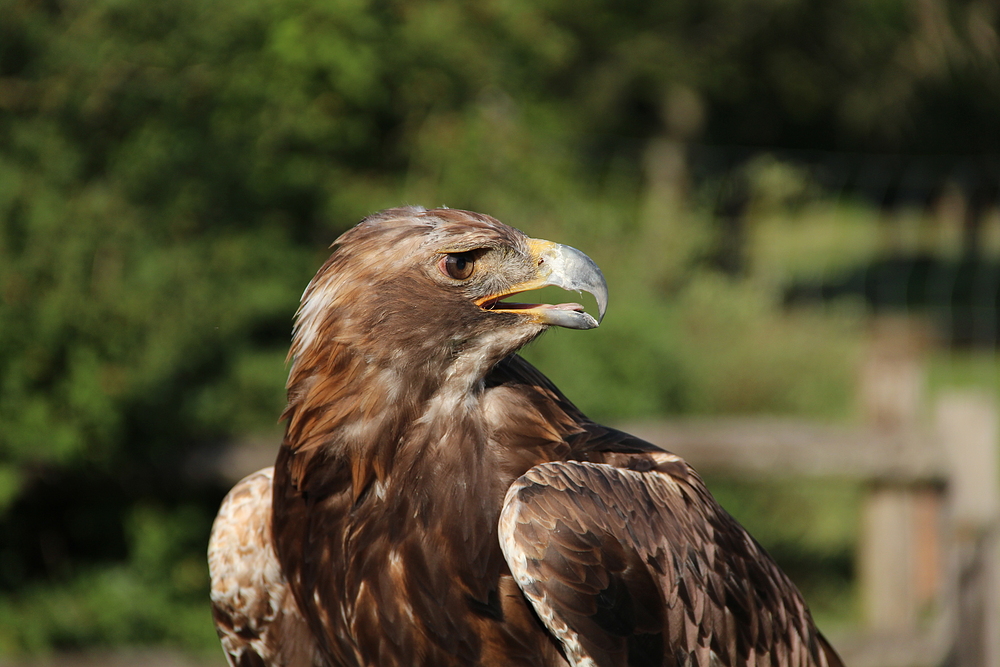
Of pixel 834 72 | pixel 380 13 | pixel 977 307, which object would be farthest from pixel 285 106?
pixel 834 72

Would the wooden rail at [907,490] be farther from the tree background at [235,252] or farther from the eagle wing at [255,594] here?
the eagle wing at [255,594]

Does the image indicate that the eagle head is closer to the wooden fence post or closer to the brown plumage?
→ the brown plumage

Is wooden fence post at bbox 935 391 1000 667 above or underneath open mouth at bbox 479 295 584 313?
underneath

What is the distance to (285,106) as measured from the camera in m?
6.81

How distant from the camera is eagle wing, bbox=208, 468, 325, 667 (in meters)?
2.96

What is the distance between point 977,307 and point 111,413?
15089 mm

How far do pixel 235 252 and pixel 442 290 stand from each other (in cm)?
356

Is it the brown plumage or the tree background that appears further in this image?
the tree background

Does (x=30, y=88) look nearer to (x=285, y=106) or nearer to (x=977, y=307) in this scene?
(x=285, y=106)

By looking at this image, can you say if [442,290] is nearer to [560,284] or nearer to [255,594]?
[560,284]

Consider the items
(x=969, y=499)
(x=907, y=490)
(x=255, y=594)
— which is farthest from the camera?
(x=907, y=490)

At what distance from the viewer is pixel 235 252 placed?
584 cm

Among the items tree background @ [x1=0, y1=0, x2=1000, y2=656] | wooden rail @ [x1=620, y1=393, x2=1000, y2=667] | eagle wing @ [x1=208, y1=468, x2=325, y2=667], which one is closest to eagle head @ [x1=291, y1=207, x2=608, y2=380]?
eagle wing @ [x1=208, y1=468, x2=325, y2=667]

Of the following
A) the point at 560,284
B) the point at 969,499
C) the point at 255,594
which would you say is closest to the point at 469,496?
the point at 560,284
